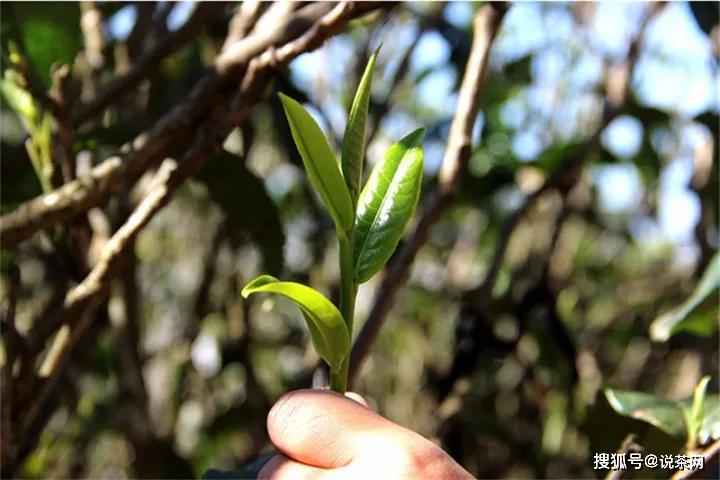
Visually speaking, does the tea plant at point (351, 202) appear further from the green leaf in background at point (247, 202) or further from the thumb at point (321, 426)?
the green leaf in background at point (247, 202)

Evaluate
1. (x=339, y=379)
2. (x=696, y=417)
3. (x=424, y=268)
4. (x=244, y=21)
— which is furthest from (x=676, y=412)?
(x=424, y=268)

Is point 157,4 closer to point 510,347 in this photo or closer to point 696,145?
point 510,347

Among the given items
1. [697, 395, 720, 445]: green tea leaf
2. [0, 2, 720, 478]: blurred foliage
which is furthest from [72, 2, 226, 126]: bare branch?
[697, 395, 720, 445]: green tea leaf

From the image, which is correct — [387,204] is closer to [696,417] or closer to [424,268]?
[696,417]

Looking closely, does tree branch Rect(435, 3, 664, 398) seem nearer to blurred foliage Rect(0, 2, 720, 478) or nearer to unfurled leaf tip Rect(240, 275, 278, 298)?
blurred foliage Rect(0, 2, 720, 478)

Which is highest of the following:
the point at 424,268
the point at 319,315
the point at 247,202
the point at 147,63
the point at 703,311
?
the point at 319,315

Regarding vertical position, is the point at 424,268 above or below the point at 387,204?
below
